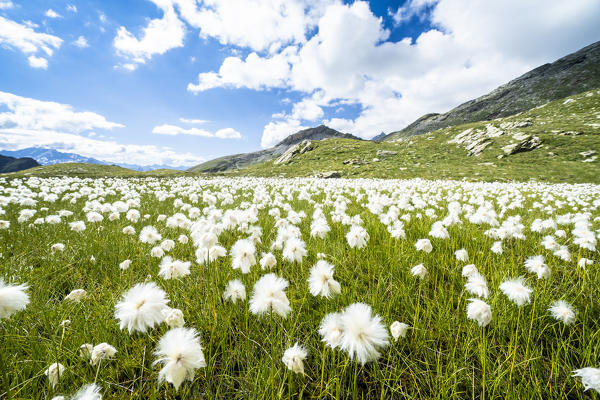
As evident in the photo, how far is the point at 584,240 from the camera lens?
354 centimetres

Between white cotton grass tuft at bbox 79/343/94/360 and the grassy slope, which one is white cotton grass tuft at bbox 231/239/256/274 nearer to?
white cotton grass tuft at bbox 79/343/94/360

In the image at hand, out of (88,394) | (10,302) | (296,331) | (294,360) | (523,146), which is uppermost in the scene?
(523,146)

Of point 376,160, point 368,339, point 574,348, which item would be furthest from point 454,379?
point 376,160

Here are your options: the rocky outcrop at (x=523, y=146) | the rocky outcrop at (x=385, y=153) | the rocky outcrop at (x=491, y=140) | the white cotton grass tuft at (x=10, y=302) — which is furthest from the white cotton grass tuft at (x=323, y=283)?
the rocky outcrop at (x=523, y=146)

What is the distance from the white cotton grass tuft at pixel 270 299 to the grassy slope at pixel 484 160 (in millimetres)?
27004

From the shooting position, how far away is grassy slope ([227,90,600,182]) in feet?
87.1

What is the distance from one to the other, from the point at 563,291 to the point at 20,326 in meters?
5.70

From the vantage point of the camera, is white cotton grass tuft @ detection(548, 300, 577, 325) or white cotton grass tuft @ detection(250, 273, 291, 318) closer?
white cotton grass tuft @ detection(250, 273, 291, 318)

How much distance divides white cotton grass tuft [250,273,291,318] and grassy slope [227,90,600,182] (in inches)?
1063

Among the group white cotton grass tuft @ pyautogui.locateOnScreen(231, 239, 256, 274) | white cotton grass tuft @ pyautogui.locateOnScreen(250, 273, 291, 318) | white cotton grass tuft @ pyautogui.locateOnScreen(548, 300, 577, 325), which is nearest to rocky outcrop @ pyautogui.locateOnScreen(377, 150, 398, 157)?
white cotton grass tuft @ pyautogui.locateOnScreen(548, 300, 577, 325)

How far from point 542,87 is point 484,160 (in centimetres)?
12984

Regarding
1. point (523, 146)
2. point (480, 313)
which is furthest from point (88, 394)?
point (523, 146)

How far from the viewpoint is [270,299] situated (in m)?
1.76

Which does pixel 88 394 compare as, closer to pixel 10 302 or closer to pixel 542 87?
pixel 10 302
